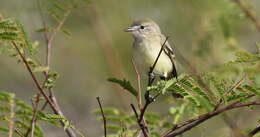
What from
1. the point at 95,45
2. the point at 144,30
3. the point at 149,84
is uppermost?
the point at 144,30

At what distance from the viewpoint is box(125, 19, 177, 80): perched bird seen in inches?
190

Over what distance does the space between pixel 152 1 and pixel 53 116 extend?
18.0ft

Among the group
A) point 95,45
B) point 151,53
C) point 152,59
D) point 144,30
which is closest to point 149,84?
point 152,59

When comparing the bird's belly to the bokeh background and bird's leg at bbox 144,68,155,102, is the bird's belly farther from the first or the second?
bird's leg at bbox 144,68,155,102

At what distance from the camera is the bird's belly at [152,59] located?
15.7 ft

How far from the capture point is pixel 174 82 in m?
2.35

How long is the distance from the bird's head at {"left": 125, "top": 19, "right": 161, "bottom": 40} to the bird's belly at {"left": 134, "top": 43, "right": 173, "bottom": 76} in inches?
13.6

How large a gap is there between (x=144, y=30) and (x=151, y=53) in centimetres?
71

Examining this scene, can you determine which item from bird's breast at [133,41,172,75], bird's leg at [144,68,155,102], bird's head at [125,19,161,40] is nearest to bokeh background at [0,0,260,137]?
bird's head at [125,19,161,40]

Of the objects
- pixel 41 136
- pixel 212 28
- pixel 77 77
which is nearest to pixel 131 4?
pixel 77 77

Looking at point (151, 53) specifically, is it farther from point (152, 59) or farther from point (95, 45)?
point (95, 45)

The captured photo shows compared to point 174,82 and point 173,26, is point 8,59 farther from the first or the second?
point 174,82

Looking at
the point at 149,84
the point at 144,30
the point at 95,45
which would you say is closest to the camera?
the point at 149,84

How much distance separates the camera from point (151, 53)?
4.95 m
